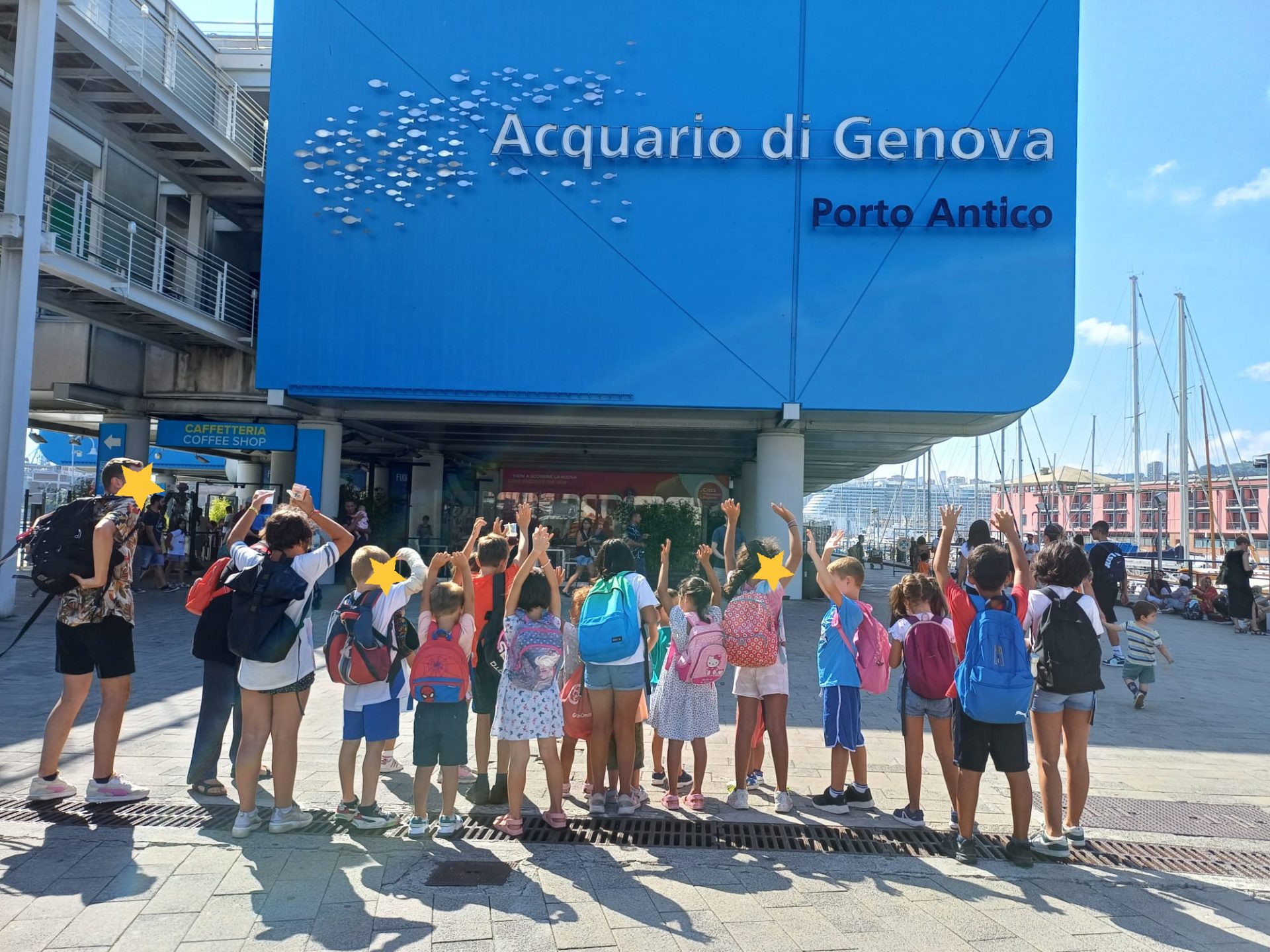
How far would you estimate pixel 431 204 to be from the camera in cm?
1741

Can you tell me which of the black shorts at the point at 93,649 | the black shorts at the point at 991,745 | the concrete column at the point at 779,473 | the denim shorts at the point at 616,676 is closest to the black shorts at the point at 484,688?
the denim shorts at the point at 616,676

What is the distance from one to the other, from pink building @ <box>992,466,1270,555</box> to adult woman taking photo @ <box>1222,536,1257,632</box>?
3661cm

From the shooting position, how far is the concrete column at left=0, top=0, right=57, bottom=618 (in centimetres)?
1232

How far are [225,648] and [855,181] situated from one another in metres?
15.0

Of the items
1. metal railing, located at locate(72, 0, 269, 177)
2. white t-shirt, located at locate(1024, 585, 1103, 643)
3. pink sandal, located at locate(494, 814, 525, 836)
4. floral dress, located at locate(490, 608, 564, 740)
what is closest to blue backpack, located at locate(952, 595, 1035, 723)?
white t-shirt, located at locate(1024, 585, 1103, 643)

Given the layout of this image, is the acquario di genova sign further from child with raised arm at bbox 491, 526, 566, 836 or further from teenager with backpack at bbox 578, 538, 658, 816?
child with raised arm at bbox 491, 526, 566, 836

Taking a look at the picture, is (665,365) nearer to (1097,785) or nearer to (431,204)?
(431,204)

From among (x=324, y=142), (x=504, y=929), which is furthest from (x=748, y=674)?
(x=324, y=142)

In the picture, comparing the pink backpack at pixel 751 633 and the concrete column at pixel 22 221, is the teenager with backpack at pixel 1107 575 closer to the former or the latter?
the pink backpack at pixel 751 633

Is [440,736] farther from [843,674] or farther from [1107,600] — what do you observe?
[1107,600]

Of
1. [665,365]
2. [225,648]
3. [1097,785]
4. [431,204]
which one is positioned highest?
[431,204]

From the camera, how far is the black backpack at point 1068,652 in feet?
15.6

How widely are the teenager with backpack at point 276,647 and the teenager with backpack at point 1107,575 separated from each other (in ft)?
29.2

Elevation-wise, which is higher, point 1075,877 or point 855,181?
point 855,181
